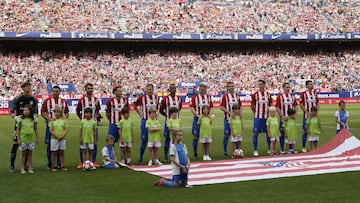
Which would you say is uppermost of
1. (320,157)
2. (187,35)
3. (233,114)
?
(187,35)

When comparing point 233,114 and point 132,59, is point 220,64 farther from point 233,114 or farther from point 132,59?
point 233,114

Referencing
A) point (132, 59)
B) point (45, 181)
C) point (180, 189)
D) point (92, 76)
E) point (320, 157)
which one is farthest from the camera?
point (132, 59)

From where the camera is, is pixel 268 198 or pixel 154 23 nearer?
pixel 268 198

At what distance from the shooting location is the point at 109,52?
49875mm

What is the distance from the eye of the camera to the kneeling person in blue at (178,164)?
386 inches

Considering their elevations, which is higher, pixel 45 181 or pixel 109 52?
pixel 109 52

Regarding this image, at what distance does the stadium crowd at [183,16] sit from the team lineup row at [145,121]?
34.8 m

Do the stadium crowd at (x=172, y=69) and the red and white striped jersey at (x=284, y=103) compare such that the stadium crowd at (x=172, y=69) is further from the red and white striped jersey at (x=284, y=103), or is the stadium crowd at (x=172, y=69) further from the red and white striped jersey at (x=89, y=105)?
the red and white striped jersey at (x=89, y=105)

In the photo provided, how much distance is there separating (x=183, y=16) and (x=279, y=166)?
140ft

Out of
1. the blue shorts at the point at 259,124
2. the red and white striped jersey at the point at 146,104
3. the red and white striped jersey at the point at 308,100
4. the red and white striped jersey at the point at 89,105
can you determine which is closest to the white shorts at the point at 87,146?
the red and white striped jersey at the point at 89,105

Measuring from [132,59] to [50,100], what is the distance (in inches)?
1457

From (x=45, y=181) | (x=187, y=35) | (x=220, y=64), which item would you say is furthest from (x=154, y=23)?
(x=45, y=181)

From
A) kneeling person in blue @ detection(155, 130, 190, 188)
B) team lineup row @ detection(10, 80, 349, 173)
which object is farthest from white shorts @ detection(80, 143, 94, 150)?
kneeling person in blue @ detection(155, 130, 190, 188)

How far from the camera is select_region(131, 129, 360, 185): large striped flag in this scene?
11117 mm
